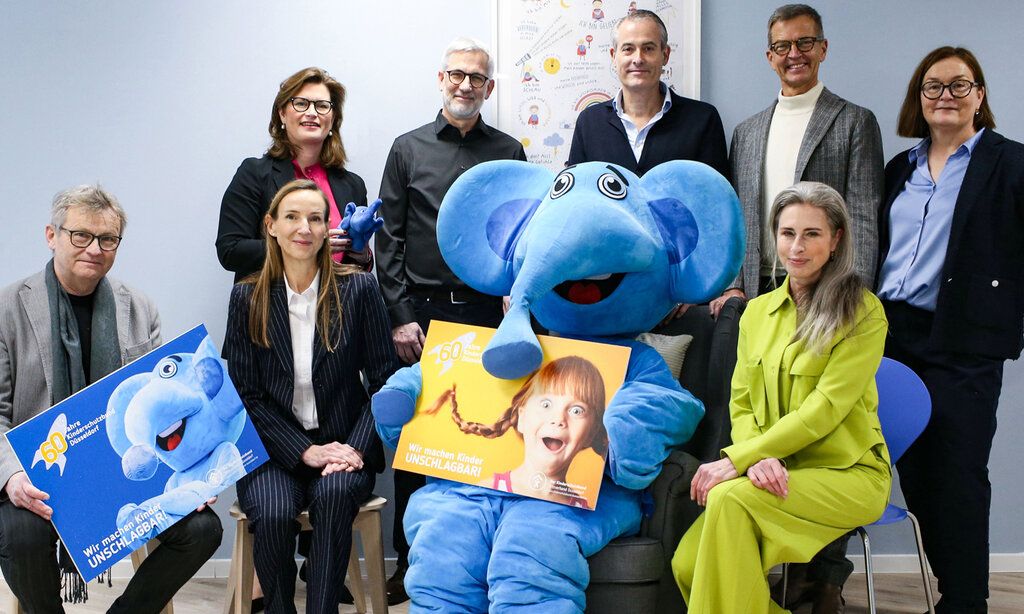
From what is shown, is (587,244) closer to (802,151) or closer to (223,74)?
(802,151)

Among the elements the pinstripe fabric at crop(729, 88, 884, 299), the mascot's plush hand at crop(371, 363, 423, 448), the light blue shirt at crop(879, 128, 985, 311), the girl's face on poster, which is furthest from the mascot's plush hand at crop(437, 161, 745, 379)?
the light blue shirt at crop(879, 128, 985, 311)

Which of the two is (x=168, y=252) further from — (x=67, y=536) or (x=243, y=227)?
(x=67, y=536)

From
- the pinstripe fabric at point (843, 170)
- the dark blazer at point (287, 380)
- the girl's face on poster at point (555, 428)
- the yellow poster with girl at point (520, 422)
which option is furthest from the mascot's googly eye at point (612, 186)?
the dark blazer at point (287, 380)

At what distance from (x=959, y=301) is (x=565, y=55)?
1.73m

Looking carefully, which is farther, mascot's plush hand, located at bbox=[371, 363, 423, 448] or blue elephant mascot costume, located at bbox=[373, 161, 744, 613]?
mascot's plush hand, located at bbox=[371, 363, 423, 448]

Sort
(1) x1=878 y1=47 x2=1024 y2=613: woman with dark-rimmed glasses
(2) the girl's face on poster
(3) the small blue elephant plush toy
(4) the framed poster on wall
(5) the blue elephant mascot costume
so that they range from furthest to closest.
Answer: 1. (4) the framed poster on wall
2. (1) x1=878 y1=47 x2=1024 y2=613: woman with dark-rimmed glasses
3. (3) the small blue elephant plush toy
4. (2) the girl's face on poster
5. (5) the blue elephant mascot costume

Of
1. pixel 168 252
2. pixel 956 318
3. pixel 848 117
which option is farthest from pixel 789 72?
pixel 168 252

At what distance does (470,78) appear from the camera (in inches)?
131

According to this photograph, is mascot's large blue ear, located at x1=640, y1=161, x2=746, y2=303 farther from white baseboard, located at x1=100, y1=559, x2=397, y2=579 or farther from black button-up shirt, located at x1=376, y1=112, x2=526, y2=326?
white baseboard, located at x1=100, y1=559, x2=397, y2=579

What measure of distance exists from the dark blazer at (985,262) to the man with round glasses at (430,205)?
1.50m

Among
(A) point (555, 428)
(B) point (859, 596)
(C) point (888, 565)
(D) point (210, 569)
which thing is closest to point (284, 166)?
(A) point (555, 428)

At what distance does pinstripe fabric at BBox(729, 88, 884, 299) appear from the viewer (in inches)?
122

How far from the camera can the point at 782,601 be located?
2.91 m

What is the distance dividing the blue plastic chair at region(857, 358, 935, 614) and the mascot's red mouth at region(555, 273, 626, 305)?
910 mm
